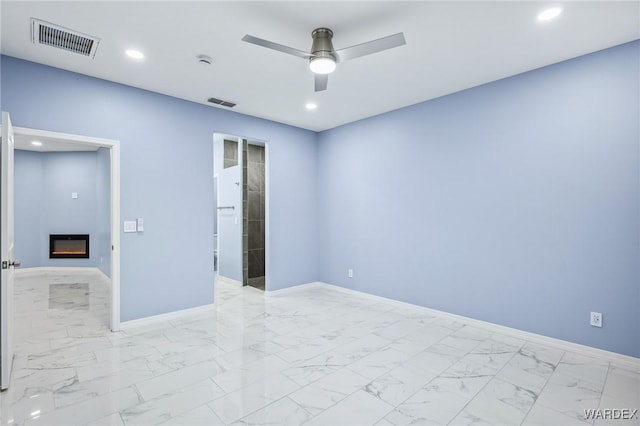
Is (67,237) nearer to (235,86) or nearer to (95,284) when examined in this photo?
(95,284)

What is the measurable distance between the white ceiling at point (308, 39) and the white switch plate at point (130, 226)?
5.38 feet

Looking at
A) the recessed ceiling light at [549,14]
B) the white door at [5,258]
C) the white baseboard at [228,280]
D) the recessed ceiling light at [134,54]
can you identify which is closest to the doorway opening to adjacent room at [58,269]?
the white door at [5,258]

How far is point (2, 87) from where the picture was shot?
117 inches

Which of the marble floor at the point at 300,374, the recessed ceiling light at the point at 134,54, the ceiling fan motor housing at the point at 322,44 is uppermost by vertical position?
the recessed ceiling light at the point at 134,54

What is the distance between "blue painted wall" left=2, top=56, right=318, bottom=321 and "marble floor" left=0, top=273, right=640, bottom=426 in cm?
54

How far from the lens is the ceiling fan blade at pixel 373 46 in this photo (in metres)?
2.20

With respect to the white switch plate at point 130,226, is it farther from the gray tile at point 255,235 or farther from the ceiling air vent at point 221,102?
the gray tile at point 255,235

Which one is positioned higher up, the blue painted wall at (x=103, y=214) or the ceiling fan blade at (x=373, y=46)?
the ceiling fan blade at (x=373, y=46)

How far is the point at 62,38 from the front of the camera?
8.96ft

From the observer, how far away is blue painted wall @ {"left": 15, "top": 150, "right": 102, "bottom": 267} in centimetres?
720

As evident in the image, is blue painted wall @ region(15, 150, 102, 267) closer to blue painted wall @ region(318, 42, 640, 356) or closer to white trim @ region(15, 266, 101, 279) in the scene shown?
white trim @ region(15, 266, 101, 279)

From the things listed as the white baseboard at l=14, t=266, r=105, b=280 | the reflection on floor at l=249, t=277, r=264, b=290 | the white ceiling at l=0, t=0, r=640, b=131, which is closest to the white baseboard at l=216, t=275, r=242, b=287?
the reflection on floor at l=249, t=277, r=264, b=290

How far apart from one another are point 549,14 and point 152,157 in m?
4.24

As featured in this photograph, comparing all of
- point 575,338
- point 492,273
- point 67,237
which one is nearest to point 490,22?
point 492,273
